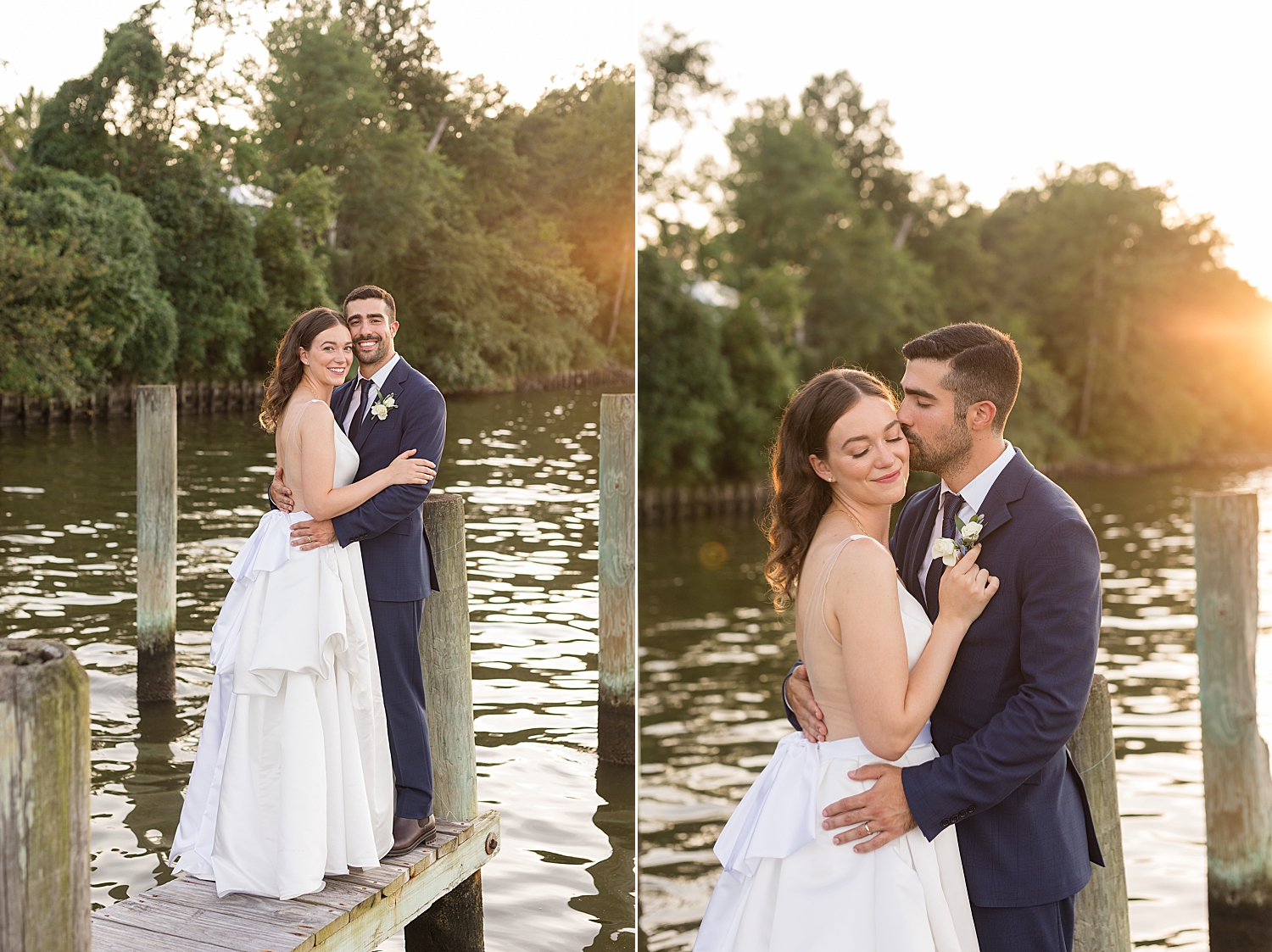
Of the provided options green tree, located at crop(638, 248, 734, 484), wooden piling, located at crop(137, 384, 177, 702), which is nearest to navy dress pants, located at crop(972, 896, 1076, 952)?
wooden piling, located at crop(137, 384, 177, 702)

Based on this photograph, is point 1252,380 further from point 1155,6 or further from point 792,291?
point 792,291

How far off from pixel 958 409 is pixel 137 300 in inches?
456

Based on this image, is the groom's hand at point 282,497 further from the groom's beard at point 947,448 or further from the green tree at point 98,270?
the green tree at point 98,270

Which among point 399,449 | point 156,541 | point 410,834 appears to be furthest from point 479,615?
point 399,449

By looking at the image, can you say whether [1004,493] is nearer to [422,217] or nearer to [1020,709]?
[1020,709]

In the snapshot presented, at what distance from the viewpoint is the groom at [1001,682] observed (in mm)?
2107

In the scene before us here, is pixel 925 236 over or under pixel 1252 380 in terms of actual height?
over

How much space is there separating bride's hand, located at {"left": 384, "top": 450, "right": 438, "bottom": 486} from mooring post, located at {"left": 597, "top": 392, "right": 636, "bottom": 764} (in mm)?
2736

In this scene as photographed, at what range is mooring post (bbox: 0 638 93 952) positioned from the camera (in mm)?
1911

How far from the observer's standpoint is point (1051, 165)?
147 feet

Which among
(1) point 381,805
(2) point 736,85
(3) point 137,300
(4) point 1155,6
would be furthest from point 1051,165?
(1) point 381,805

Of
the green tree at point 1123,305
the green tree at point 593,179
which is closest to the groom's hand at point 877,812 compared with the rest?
the green tree at point 593,179

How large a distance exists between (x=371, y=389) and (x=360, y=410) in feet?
0.29

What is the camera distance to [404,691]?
3.84 meters
